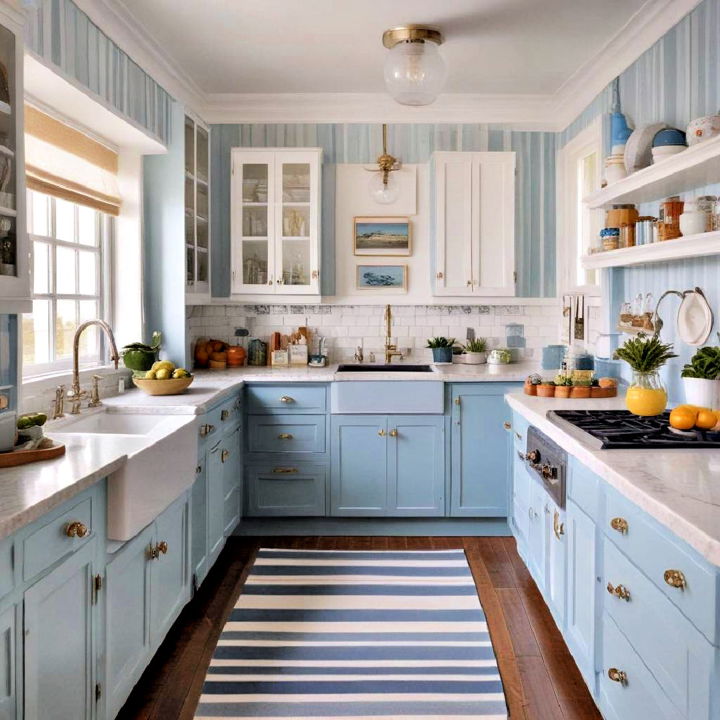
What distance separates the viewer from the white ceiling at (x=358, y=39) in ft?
10.5

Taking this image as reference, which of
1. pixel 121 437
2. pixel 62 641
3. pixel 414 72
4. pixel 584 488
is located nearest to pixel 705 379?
pixel 584 488

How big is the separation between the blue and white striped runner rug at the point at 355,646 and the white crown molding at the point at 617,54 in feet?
8.88

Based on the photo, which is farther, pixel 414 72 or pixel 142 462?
pixel 414 72

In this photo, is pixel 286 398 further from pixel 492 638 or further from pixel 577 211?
pixel 577 211

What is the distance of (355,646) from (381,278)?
259 centimetres

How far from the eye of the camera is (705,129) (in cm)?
238

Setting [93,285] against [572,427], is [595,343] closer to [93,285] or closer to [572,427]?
[572,427]

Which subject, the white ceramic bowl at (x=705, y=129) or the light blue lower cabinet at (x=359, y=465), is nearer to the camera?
the white ceramic bowl at (x=705, y=129)

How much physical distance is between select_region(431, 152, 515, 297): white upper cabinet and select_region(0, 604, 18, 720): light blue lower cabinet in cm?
339

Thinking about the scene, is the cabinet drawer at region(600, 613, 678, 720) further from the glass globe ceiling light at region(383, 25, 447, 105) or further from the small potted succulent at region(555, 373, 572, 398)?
the glass globe ceiling light at region(383, 25, 447, 105)

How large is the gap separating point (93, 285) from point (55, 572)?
7.43ft

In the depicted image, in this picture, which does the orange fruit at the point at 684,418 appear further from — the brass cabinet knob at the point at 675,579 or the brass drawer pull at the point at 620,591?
the brass cabinet knob at the point at 675,579

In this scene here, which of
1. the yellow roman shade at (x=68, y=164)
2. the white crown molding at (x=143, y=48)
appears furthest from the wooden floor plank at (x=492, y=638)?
the white crown molding at (x=143, y=48)

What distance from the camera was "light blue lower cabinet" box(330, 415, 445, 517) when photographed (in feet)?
13.5
